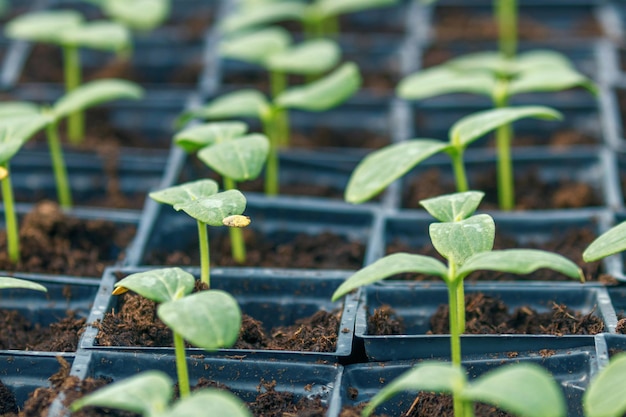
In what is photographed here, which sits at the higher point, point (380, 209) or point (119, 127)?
point (119, 127)

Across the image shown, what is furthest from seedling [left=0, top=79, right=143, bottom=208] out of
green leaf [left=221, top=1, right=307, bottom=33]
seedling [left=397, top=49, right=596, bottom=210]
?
seedling [left=397, top=49, right=596, bottom=210]

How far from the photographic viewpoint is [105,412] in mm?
1373

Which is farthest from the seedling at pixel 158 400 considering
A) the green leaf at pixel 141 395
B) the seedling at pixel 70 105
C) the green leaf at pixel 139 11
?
the green leaf at pixel 139 11

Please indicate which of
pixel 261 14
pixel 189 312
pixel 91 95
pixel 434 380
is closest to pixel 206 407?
pixel 189 312

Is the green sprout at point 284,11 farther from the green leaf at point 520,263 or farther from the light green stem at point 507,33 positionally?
the green leaf at point 520,263

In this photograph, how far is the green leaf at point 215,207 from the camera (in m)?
1.37

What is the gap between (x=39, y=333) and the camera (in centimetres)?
170

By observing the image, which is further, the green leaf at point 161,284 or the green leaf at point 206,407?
the green leaf at point 161,284

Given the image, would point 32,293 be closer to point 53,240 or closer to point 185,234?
point 53,240

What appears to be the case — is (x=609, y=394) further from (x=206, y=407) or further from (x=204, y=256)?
(x=204, y=256)

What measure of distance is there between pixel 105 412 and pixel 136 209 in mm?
927

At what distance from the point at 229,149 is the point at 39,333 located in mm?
536

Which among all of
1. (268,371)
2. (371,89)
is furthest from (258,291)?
(371,89)

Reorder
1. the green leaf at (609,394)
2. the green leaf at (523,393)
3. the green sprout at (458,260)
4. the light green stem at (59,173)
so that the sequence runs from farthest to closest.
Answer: the light green stem at (59,173)
the green sprout at (458,260)
the green leaf at (609,394)
the green leaf at (523,393)
